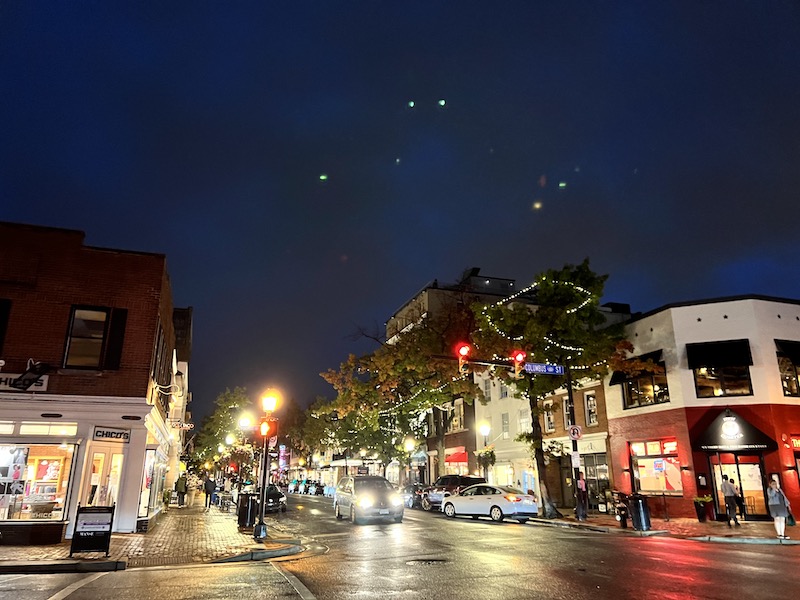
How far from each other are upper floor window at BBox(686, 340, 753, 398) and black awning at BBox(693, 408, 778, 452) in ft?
3.55

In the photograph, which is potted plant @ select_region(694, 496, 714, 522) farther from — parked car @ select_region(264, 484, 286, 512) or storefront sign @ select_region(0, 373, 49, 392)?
storefront sign @ select_region(0, 373, 49, 392)

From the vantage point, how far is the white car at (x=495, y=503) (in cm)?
2342

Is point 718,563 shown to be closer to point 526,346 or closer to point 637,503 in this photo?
point 637,503

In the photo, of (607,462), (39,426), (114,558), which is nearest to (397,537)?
(114,558)

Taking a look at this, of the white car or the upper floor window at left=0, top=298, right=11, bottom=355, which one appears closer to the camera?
the upper floor window at left=0, top=298, right=11, bottom=355

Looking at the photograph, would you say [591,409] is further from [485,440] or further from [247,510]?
[247,510]

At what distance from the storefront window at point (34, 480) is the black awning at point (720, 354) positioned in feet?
78.0

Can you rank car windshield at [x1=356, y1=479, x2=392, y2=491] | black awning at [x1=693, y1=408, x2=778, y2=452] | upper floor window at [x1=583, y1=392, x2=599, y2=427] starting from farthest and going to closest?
1. upper floor window at [x1=583, y1=392, x2=599, y2=427]
2. car windshield at [x1=356, y1=479, x2=392, y2=491]
3. black awning at [x1=693, y1=408, x2=778, y2=452]

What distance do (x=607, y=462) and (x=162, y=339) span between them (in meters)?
21.8

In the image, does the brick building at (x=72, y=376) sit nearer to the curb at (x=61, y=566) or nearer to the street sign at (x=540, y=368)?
the curb at (x=61, y=566)

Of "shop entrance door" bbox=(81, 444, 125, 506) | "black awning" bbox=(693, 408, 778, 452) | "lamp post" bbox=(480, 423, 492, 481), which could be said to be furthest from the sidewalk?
"lamp post" bbox=(480, 423, 492, 481)

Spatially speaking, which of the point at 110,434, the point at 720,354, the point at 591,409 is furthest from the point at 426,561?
the point at 591,409

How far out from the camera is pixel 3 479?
15.9m

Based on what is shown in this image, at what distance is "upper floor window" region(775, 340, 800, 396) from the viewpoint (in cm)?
2408
